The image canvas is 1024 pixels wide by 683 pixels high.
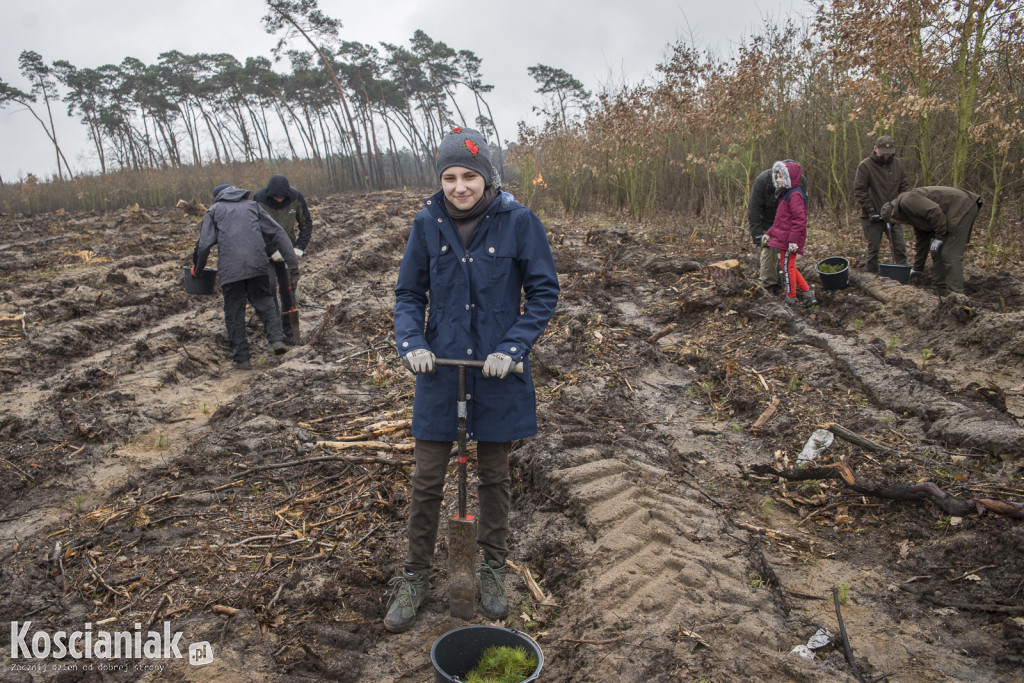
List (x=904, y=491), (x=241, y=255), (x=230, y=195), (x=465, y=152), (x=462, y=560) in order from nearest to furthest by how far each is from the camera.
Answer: (x=465, y=152), (x=462, y=560), (x=904, y=491), (x=241, y=255), (x=230, y=195)

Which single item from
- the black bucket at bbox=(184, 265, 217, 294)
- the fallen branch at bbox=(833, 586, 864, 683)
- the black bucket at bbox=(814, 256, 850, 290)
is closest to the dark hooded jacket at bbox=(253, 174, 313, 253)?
the black bucket at bbox=(184, 265, 217, 294)

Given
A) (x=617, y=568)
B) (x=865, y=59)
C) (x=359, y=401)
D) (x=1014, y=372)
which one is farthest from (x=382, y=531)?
(x=865, y=59)

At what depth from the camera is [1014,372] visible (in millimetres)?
5590

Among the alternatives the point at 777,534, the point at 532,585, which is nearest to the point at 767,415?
the point at 777,534

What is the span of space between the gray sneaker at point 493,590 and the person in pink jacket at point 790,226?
231 inches

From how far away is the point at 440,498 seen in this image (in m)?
2.85

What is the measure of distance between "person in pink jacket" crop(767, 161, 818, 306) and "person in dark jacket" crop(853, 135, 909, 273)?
4.85 feet

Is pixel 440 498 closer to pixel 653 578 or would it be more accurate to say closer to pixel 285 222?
pixel 653 578

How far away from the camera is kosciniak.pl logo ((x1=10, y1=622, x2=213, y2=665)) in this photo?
264 cm

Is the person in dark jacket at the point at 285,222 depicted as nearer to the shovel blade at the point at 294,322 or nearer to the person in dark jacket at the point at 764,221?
the shovel blade at the point at 294,322

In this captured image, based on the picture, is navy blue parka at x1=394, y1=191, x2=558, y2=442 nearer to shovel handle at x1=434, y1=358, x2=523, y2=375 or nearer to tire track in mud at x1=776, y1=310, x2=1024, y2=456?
shovel handle at x1=434, y1=358, x2=523, y2=375

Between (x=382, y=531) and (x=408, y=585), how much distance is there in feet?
2.42

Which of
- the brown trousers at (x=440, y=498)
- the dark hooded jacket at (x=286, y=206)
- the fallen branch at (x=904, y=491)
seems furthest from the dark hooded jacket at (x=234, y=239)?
the fallen branch at (x=904, y=491)

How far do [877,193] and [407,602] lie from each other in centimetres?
837
